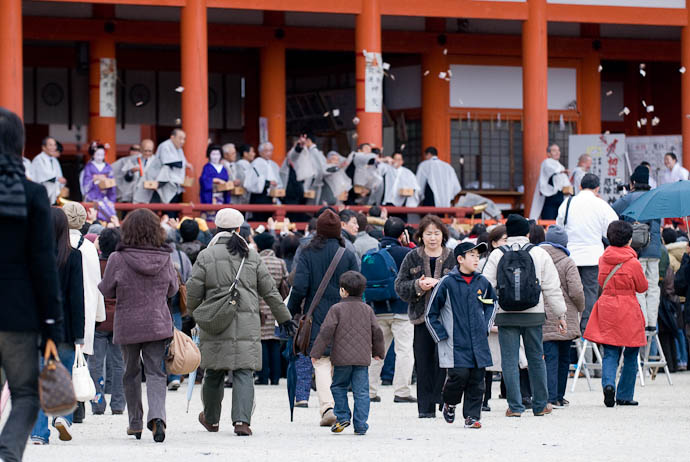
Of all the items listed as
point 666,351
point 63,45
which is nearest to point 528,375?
point 666,351

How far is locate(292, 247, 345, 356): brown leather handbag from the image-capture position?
9055 millimetres

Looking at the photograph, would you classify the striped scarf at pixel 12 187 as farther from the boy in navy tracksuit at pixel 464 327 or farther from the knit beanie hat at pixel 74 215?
the boy in navy tracksuit at pixel 464 327

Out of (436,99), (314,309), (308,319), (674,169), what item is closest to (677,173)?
(674,169)

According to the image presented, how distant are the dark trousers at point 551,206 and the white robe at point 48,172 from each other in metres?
7.09

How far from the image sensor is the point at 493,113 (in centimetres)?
2177

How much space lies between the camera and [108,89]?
21.0 meters

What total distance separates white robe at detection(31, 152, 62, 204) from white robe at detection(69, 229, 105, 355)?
27.5 feet

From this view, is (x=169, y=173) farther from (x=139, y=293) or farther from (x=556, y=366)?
(x=139, y=293)

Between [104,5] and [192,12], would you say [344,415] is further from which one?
[104,5]

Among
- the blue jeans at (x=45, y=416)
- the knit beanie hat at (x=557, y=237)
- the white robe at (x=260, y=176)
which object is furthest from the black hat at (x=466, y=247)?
the white robe at (x=260, y=176)

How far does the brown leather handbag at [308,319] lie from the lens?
9.05 metres

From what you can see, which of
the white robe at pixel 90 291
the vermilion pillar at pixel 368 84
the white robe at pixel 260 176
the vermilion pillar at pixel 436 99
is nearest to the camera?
the white robe at pixel 90 291

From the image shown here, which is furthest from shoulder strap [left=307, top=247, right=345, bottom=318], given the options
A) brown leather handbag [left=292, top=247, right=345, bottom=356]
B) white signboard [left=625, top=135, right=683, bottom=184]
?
white signboard [left=625, top=135, right=683, bottom=184]

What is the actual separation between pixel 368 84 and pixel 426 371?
383 inches
